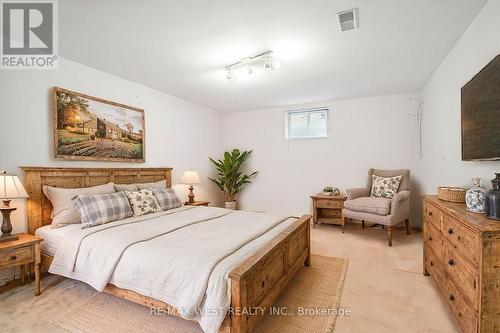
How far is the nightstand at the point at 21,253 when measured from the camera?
195cm

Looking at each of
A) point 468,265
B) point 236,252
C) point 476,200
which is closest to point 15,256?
point 236,252

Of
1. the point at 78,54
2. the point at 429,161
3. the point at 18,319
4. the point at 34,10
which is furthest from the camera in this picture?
the point at 429,161

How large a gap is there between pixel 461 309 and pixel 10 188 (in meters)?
3.58

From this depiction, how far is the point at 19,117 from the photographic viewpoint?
2.38 metres

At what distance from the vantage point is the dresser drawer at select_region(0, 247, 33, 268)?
76.5 inches

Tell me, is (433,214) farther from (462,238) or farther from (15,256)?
(15,256)

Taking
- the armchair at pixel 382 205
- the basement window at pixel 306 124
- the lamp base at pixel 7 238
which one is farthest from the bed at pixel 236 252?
the basement window at pixel 306 124

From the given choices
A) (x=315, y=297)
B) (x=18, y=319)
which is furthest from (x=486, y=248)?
(x=18, y=319)

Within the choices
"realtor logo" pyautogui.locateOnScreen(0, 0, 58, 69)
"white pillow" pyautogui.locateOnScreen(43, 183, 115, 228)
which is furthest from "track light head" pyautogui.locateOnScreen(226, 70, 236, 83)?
"white pillow" pyautogui.locateOnScreen(43, 183, 115, 228)

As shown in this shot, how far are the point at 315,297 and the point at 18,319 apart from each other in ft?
7.75

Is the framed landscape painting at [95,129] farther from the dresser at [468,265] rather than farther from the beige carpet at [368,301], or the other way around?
the dresser at [468,265]

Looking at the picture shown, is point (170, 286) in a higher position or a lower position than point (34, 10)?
lower

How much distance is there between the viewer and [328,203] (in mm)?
4211

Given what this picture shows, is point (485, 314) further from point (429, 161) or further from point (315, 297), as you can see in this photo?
point (429, 161)
